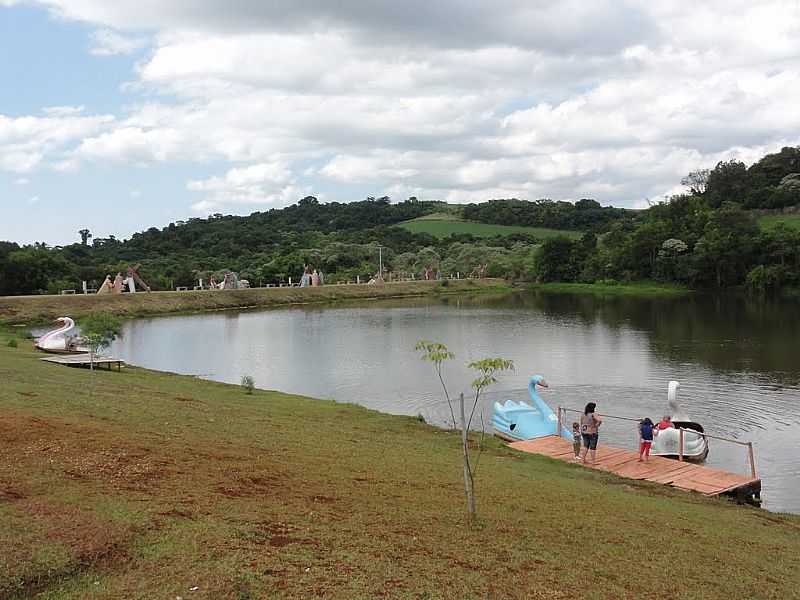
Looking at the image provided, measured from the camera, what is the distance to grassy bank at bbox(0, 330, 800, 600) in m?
6.54

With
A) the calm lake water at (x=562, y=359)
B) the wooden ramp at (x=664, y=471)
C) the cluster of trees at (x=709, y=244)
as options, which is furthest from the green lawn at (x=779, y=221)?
the wooden ramp at (x=664, y=471)

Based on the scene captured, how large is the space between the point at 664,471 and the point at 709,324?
35911mm

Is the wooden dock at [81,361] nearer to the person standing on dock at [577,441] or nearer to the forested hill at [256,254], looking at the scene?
the person standing on dock at [577,441]

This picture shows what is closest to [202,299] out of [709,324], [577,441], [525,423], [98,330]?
[98,330]

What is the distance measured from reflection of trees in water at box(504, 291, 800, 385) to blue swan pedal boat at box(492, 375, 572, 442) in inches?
483

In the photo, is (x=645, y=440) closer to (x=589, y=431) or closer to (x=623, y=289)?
(x=589, y=431)

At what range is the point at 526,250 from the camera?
124 meters

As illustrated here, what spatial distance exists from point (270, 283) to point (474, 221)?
86.3m

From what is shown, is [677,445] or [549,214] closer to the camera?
[677,445]

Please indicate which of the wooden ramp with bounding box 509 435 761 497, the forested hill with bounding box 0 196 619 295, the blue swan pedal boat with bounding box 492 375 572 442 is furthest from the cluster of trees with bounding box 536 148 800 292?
the wooden ramp with bounding box 509 435 761 497

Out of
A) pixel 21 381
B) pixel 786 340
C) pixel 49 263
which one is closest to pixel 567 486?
pixel 21 381

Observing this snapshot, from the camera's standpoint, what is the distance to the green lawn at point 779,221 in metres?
91.1

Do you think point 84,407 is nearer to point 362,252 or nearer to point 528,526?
point 528,526

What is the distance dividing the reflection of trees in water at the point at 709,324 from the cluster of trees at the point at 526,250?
10313mm
